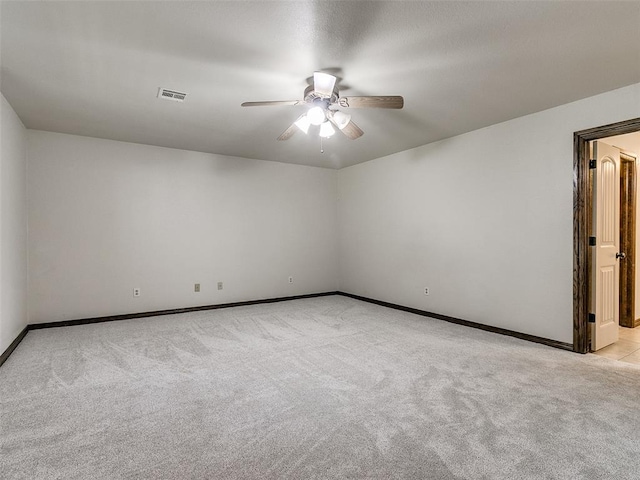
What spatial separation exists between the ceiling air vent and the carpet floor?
8.09 ft

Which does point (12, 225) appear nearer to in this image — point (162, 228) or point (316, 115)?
point (162, 228)

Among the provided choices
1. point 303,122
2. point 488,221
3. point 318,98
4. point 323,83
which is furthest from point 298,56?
point 488,221

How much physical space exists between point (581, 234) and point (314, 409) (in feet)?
10.0

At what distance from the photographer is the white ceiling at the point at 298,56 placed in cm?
204

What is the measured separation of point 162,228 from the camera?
5.11 m

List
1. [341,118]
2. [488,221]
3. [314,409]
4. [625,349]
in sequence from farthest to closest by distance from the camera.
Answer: [488,221] < [625,349] < [341,118] < [314,409]

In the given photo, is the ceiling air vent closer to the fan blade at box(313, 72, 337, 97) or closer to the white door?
the fan blade at box(313, 72, 337, 97)

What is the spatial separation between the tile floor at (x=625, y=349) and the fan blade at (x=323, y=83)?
358cm

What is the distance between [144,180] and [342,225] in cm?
348

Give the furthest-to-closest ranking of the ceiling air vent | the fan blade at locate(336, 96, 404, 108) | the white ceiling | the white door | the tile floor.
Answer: the white door < the tile floor < the ceiling air vent < the fan blade at locate(336, 96, 404, 108) < the white ceiling

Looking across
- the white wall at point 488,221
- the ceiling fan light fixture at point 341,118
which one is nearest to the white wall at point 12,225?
the ceiling fan light fixture at point 341,118

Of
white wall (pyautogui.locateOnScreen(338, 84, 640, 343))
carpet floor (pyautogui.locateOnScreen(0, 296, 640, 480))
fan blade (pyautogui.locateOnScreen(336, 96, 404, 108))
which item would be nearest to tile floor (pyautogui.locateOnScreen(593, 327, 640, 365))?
carpet floor (pyautogui.locateOnScreen(0, 296, 640, 480))

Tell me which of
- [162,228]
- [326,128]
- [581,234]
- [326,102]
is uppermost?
[326,102]

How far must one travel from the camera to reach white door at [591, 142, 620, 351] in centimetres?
342
